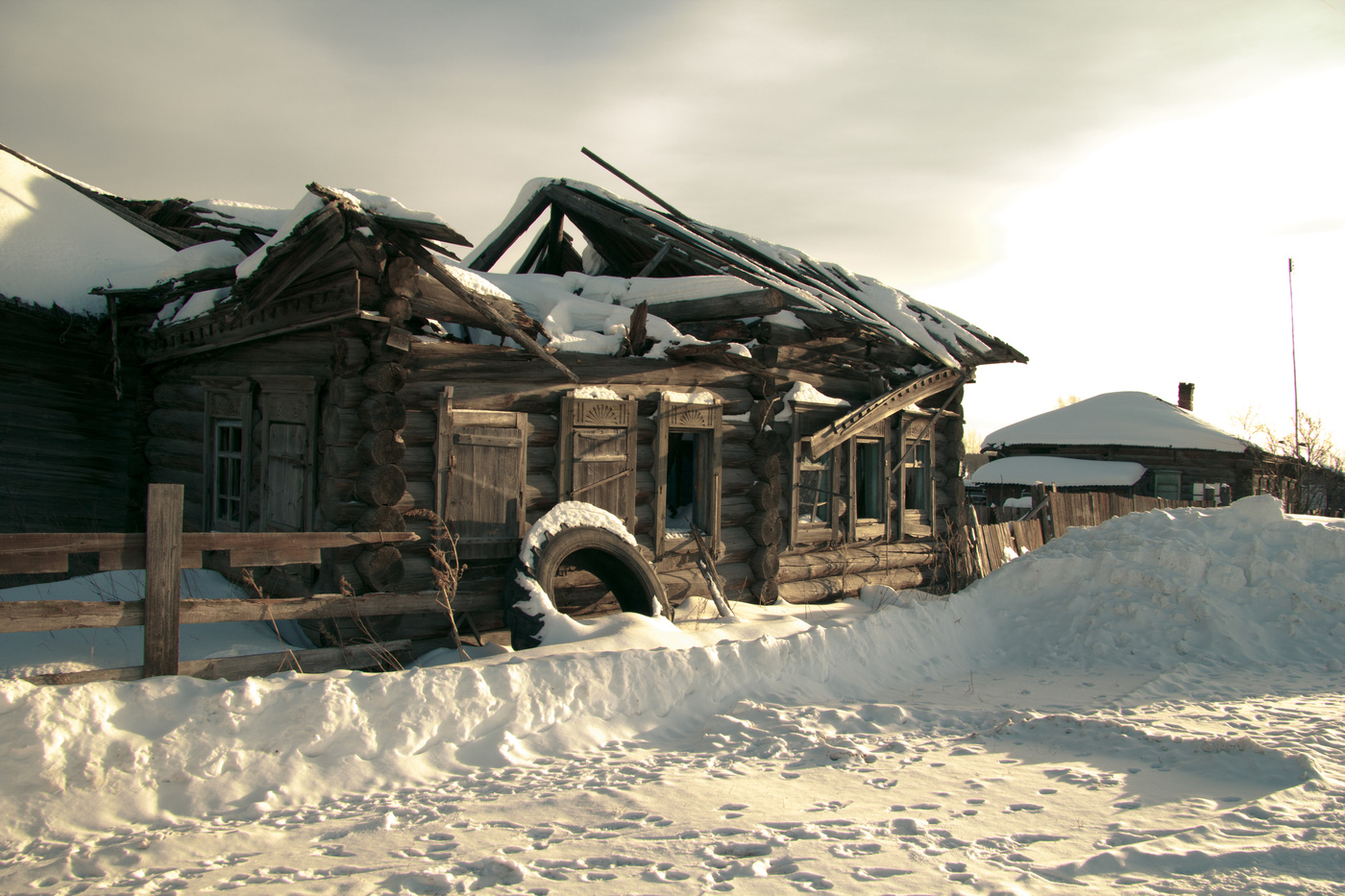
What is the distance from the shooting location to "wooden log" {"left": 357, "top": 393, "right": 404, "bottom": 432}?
7039mm

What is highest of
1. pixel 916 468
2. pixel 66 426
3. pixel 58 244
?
pixel 58 244

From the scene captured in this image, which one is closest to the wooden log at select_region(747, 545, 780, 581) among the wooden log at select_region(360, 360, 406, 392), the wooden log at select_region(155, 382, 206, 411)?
the wooden log at select_region(360, 360, 406, 392)

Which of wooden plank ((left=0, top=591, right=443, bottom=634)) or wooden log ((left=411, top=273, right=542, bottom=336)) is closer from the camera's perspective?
wooden plank ((left=0, top=591, right=443, bottom=634))

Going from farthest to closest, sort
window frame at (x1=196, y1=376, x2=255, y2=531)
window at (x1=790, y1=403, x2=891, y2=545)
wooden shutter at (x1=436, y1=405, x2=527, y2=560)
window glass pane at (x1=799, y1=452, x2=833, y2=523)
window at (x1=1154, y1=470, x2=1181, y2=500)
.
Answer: window at (x1=1154, y1=470, x2=1181, y2=500) → window glass pane at (x1=799, y1=452, x2=833, y2=523) → window at (x1=790, y1=403, x2=891, y2=545) → window frame at (x1=196, y1=376, x2=255, y2=531) → wooden shutter at (x1=436, y1=405, x2=527, y2=560)

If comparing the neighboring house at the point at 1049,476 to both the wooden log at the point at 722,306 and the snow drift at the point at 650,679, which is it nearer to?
the snow drift at the point at 650,679

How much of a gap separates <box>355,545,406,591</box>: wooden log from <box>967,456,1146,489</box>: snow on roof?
21199 mm

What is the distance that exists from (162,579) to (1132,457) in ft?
90.3

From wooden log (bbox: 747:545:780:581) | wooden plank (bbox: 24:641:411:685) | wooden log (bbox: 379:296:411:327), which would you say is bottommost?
wooden plank (bbox: 24:641:411:685)

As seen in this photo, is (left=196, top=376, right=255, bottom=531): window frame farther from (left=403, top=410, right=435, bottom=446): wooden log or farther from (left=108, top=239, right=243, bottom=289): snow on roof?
(left=403, top=410, right=435, bottom=446): wooden log

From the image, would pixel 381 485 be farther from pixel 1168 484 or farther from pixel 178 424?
pixel 1168 484

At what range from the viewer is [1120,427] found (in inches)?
1061

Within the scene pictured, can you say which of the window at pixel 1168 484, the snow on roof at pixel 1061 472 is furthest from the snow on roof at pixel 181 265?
the window at pixel 1168 484

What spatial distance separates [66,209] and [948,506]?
13663 mm

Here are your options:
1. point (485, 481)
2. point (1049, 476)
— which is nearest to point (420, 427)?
point (485, 481)
